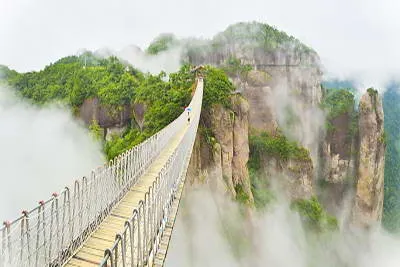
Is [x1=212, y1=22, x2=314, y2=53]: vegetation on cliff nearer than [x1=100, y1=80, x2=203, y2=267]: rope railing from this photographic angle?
No

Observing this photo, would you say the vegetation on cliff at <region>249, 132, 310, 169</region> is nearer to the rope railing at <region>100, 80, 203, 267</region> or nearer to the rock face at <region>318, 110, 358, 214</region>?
the rock face at <region>318, 110, 358, 214</region>

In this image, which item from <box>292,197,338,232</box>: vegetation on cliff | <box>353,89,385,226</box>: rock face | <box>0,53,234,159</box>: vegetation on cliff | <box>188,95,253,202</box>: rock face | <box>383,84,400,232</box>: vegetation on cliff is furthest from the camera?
<box>383,84,400,232</box>: vegetation on cliff

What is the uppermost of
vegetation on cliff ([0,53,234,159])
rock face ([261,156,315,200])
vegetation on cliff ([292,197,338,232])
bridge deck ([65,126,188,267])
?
vegetation on cliff ([0,53,234,159])

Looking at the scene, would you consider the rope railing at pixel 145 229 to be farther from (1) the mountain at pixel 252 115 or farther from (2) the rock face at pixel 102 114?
(2) the rock face at pixel 102 114

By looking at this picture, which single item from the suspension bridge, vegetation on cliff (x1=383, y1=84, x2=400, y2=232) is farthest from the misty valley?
vegetation on cliff (x1=383, y1=84, x2=400, y2=232)

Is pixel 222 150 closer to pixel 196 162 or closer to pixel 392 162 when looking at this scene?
pixel 196 162

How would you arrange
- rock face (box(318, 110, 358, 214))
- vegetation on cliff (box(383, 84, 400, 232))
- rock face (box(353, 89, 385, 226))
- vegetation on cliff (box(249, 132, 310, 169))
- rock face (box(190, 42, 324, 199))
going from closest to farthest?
vegetation on cliff (box(249, 132, 310, 169)) → rock face (box(353, 89, 385, 226)) → rock face (box(190, 42, 324, 199)) → rock face (box(318, 110, 358, 214)) → vegetation on cliff (box(383, 84, 400, 232))

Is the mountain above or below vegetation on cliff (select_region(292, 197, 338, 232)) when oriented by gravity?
above

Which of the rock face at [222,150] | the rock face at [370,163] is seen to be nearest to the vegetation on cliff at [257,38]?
the rock face at [370,163]
